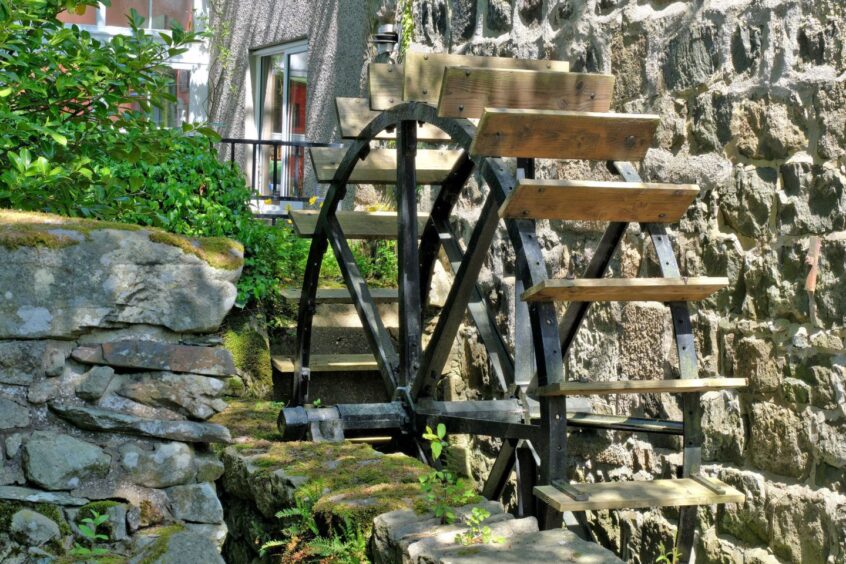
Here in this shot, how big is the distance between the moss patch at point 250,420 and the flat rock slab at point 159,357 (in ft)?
4.32

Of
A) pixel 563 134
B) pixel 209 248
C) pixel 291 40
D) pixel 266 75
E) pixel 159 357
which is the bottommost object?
pixel 159 357

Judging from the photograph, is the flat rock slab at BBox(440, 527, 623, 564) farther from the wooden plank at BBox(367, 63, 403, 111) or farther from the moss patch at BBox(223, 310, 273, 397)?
the moss patch at BBox(223, 310, 273, 397)

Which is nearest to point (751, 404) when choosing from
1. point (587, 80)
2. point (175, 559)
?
point (587, 80)

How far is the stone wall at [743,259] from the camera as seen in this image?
3.65m

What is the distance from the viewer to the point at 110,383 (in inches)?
127

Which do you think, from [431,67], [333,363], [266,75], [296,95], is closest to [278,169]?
[296,95]

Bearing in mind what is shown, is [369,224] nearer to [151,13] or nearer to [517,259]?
[517,259]

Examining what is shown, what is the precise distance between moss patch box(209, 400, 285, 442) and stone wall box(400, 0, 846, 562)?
143cm

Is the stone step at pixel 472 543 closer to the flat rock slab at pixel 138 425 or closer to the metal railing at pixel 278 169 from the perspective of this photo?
the flat rock slab at pixel 138 425

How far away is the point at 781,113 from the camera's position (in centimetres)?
385

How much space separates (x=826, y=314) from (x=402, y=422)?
2111 mm

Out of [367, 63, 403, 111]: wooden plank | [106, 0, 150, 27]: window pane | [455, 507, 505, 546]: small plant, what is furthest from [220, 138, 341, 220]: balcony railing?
[455, 507, 505, 546]: small plant

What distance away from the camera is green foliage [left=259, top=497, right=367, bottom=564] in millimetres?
3369

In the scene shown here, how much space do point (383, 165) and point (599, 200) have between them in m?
2.08
